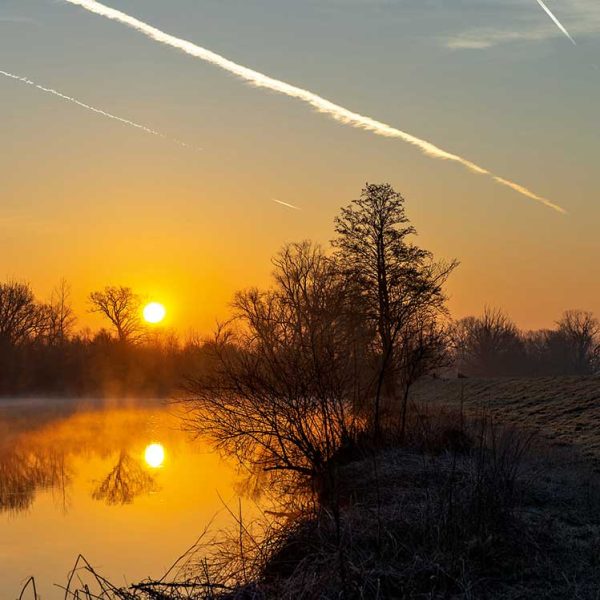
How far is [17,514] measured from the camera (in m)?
18.2

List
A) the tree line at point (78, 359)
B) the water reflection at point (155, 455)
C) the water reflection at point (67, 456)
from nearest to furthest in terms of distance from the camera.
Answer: the water reflection at point (67, 456), the water reflection at point (155, 455), the tree line at point (78, 359)

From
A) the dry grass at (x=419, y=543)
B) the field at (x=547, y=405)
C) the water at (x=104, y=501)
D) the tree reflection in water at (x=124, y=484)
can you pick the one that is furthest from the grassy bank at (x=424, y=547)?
the tree reflection in water at (x=124, y=484)

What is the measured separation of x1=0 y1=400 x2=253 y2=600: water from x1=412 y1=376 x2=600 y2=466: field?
6.47 meters

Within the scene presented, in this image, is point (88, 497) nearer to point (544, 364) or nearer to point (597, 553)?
point (597, 553)

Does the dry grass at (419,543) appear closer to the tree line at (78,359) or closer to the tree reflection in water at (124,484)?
the tree reflection in water at (124,484)

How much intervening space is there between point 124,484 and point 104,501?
107 inches

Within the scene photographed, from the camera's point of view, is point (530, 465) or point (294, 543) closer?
point (294, 543)

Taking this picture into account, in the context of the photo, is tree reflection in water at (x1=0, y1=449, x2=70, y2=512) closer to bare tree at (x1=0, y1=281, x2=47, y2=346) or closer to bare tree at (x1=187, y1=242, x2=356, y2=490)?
bare tree at (x1=187, y1=242, x2=356, y2=490)

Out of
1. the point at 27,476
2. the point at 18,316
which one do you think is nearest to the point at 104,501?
the point at 27,476

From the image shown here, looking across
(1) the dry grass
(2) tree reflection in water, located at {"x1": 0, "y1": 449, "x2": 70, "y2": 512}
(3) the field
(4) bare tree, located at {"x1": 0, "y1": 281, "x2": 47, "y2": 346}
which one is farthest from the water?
(4) bare tree, located at {"x1": 0, "y1": 281, "x2": 47, "y2": 346}

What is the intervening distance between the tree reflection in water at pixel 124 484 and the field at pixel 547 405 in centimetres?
849

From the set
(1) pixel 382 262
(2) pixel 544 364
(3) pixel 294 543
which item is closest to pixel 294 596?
(3) pixel 294 543

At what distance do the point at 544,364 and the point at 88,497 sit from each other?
78.0m

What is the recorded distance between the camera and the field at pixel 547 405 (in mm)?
25062
